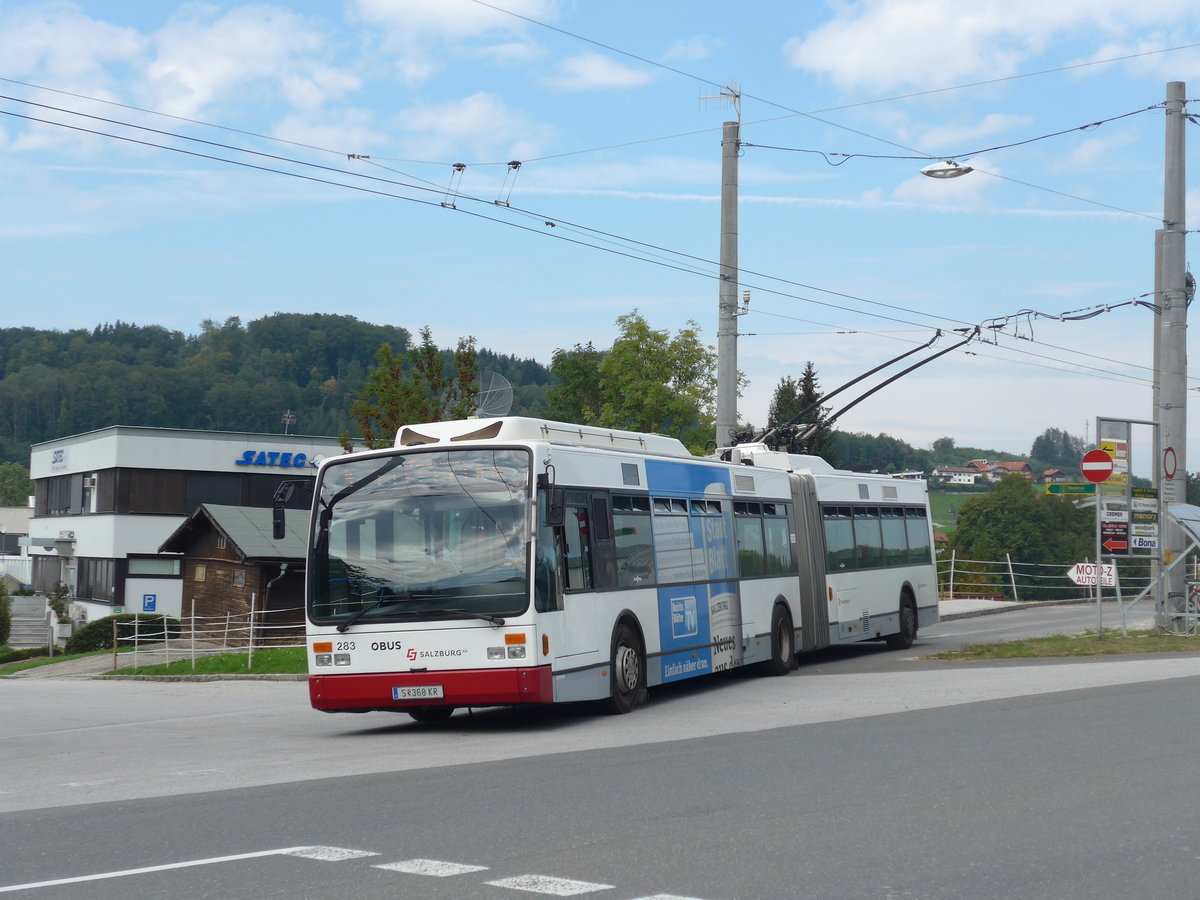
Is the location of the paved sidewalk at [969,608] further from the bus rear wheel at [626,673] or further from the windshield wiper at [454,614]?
the windshield wiper at [454,614]

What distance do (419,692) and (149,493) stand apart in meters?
49.5

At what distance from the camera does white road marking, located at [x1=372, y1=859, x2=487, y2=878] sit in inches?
250

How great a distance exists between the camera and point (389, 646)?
13.2 metres

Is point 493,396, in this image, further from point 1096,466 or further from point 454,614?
point 454,614

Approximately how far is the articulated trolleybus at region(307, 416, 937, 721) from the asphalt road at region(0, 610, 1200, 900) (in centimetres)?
62

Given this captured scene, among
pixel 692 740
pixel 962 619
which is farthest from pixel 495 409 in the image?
pixel 962 619

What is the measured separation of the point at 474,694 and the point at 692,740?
94.1 inches

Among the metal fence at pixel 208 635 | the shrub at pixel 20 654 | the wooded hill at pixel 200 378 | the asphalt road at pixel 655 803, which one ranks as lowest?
the shrub at pixel 20 654

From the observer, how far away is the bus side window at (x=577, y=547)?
13.7 m

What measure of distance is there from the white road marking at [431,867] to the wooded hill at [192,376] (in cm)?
9139

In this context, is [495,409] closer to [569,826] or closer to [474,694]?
[474,694]

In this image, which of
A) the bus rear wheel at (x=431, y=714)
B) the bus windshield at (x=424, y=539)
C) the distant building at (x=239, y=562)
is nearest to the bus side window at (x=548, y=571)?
the bus windshield at (x=424, y=539)

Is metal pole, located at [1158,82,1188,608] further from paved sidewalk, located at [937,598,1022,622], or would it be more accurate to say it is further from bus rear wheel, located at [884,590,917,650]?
paved sidewalk, located at [937,598,1022,622]

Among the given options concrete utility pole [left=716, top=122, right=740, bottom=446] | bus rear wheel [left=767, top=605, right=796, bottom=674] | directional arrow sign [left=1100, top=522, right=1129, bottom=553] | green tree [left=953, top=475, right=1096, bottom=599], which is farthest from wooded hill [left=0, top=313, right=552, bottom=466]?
bus rear wheel [left=767, top=605, right=796, bottom=674]
